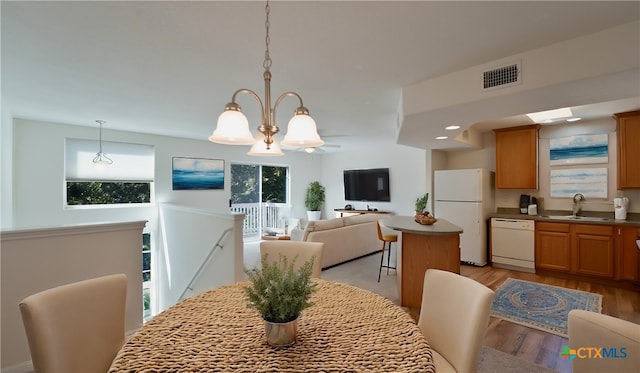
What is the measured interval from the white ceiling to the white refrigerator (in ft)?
6.46

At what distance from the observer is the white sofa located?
4.35m

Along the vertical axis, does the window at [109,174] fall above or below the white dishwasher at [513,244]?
above

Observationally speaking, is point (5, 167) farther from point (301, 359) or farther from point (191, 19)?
point (301, 359)

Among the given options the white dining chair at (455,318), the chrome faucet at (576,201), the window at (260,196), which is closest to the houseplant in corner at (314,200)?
the window at (260,196)

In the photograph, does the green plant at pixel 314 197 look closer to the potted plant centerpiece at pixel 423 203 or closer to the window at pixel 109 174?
the potted plant centerpiece at pixel 423 203

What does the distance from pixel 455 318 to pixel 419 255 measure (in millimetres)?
1885

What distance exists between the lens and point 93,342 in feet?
4.25

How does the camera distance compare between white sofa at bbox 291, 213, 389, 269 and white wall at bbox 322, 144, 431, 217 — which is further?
white wall at bbox 322, 144, 431, 217

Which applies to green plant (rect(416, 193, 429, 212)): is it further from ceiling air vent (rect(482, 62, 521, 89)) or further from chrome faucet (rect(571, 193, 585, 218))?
ceiling air vent (rect(482, 62, 521, 89))

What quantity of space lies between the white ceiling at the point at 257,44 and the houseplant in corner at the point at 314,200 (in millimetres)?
4580

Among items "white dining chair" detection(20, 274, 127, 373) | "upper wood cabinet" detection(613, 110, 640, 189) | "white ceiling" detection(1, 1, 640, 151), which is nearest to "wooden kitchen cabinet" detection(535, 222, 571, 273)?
"upper wood cabinet" detection(613, 110, 640, 189)

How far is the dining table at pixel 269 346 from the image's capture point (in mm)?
912

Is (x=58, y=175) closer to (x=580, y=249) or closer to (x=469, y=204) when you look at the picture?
(x=469, y=204)

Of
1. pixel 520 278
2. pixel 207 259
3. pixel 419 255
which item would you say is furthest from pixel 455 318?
pixel 520 278
